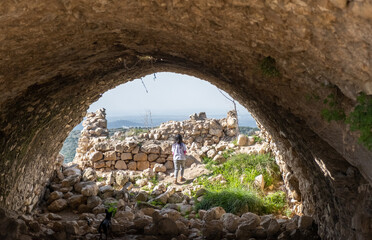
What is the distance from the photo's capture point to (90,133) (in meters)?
11.6

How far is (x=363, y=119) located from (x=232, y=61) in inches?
50.2

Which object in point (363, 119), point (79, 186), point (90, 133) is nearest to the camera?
point (363, 119)

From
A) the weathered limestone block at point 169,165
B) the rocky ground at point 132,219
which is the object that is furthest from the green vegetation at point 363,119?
the weathered limestone block at point 169,165

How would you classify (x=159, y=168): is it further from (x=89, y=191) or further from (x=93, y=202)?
(x=93, y=202)

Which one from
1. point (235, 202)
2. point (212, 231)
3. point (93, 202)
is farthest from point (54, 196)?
point (212, 231)

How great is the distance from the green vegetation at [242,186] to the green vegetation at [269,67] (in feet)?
12.3

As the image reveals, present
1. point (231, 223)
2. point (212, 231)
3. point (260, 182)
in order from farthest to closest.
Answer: point (260, 182) → point (231, 223) → point (212, 231)

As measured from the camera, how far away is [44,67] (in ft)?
9.86

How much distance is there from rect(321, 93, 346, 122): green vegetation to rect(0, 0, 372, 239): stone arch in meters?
0.05

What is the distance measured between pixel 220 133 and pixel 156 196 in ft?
16.5

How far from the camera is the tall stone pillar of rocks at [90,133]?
35.4 ft

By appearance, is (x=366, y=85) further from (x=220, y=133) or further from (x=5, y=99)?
(x=220, y=133)

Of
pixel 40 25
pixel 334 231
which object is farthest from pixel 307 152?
pixel 40 25

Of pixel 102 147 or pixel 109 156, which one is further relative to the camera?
pixel 102 147
